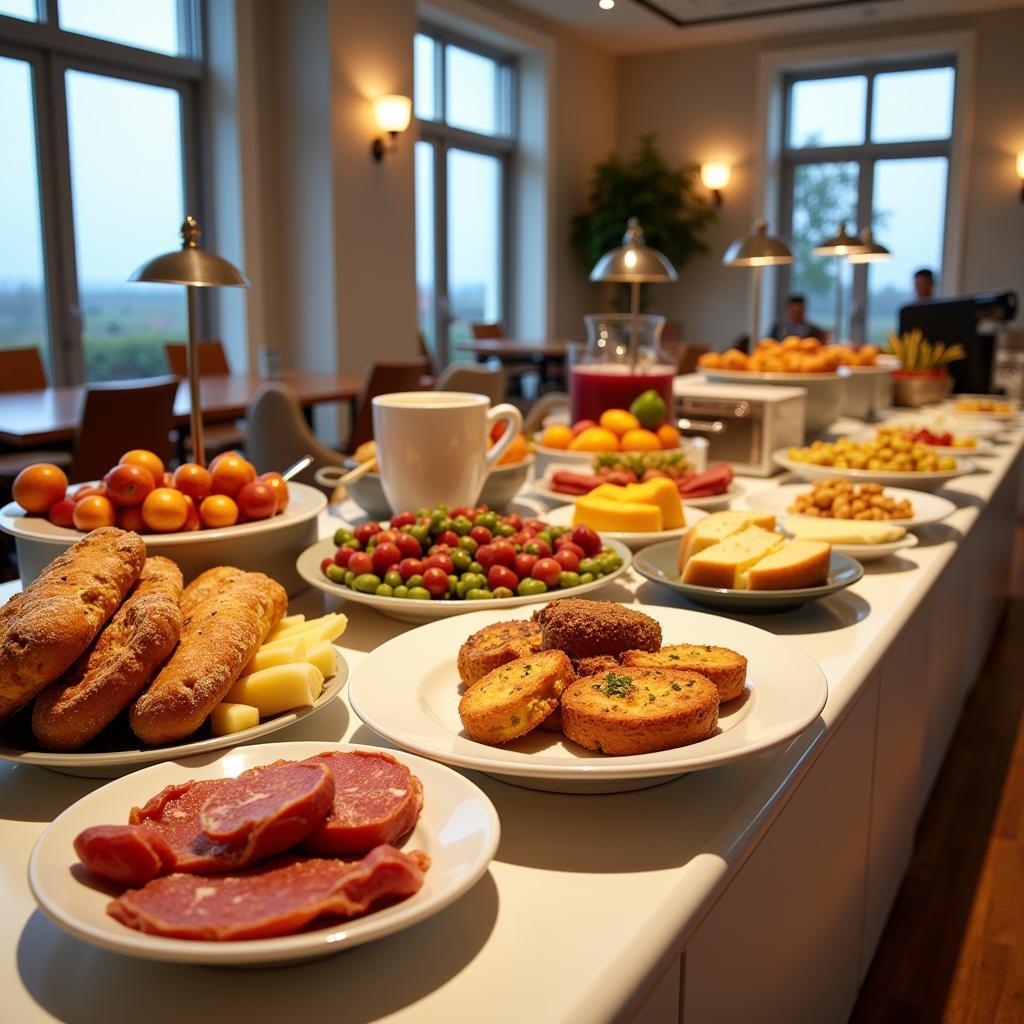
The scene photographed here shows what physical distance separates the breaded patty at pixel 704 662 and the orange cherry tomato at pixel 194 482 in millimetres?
518

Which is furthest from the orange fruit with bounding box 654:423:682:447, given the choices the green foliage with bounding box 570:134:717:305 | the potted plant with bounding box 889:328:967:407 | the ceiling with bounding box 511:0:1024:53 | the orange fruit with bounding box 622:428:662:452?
the green foliage with bounding box 570:134:717:305

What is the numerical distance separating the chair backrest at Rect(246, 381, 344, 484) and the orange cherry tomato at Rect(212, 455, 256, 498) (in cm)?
183

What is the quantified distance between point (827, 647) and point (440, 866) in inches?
24.4

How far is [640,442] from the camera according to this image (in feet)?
5.71

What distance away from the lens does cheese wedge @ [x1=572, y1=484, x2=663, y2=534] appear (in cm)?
134

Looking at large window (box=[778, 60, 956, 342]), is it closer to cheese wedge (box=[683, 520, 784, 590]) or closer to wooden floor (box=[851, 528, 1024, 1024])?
wooden floor (box=[851, 528, 1024, 1024])

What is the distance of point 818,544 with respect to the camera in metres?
1.16

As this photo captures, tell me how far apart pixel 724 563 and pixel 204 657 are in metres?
0.59

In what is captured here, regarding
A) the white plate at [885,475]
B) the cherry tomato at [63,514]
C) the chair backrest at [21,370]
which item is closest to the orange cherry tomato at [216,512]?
the cherry tomato at [63,514]

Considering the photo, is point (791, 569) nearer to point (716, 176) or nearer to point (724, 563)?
point (724, 563)

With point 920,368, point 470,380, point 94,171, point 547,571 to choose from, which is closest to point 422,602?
point 547,571

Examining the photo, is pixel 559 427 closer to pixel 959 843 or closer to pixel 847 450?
pixel 847 450


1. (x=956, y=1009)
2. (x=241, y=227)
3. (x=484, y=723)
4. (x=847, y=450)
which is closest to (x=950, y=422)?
(x=847, y=450)

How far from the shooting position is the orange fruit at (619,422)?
180cm
